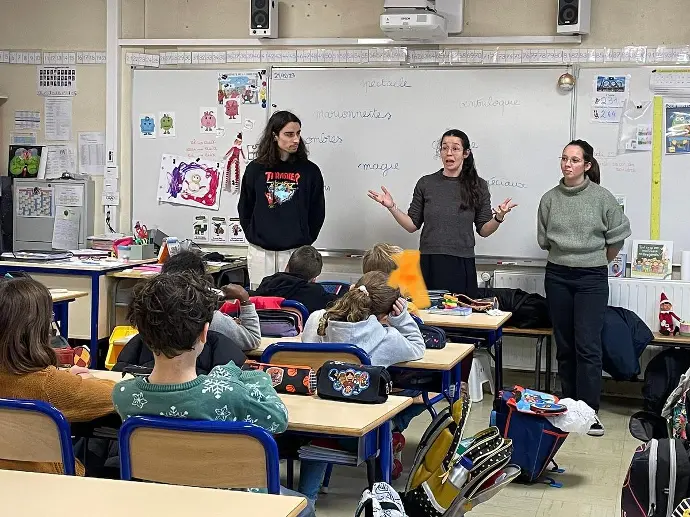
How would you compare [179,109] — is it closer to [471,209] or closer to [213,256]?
[213,256]

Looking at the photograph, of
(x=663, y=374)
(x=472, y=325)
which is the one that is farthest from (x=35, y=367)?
(x=663, y=374)

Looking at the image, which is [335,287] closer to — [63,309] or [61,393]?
[63,309]

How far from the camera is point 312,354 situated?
3.66 m

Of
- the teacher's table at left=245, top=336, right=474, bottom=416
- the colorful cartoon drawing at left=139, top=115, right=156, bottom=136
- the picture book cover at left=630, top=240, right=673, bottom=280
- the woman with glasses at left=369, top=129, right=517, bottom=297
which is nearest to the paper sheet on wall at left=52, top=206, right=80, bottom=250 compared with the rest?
the colorful cartoon drawing at left=139, top=115, right=156, bottom=136

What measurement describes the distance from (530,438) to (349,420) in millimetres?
1784

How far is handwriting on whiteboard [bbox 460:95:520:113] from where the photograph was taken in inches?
253

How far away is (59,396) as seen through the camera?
2.83 m

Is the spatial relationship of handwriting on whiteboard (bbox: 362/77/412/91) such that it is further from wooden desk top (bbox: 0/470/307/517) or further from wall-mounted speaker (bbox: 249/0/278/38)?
wooden desk top (bbox: 0/470/307/517)

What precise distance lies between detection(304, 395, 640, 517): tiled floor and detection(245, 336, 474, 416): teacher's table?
0.48 m

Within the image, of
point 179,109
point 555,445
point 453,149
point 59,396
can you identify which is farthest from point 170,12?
point 59,396

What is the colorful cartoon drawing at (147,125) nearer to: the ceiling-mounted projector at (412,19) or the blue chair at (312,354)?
the ceiling-mounted projector at (412,19)

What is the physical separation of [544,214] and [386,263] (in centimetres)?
141

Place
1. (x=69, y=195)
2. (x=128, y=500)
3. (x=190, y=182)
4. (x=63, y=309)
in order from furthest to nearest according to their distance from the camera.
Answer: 1. (x=69, y=195)
2. (x=190, y=182)
3. (x=63, y=309)
4. (x=128, y=500)

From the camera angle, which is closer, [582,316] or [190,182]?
[582,316]
